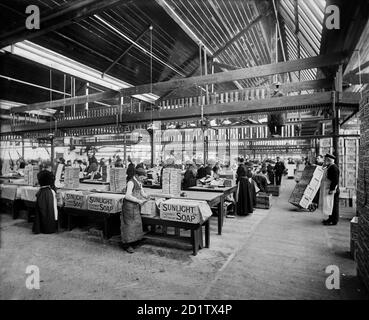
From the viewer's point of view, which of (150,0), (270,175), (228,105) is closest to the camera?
(150,0)

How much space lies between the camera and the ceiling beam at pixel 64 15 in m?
3.35

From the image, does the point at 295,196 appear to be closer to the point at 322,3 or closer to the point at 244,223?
the point at 244,223

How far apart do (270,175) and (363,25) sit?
41.2 ft

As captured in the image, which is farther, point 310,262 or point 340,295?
point 310,262

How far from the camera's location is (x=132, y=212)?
4.50 metres

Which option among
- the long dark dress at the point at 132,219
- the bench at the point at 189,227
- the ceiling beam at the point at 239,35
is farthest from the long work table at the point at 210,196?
the ceiling beam at the point at 239,35

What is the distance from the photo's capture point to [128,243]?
4.52 metres

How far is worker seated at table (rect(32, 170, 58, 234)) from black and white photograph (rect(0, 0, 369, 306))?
31 mm

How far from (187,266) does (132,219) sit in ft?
4.62

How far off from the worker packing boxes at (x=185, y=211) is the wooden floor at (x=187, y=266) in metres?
0.69

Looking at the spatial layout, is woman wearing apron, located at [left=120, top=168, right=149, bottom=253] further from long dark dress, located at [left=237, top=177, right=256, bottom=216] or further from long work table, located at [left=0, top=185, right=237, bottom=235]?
long dark dress, located at [left=237, top=177, right=256, bottom=216]

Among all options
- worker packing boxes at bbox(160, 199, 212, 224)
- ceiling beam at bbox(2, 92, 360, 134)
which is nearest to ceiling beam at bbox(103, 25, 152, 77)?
ceiling beam at bbox(2, 92, 360, 134)

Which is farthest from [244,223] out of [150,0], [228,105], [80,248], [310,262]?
[150,0]

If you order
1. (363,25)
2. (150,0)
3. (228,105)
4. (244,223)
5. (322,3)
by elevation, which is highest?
(150,0)
